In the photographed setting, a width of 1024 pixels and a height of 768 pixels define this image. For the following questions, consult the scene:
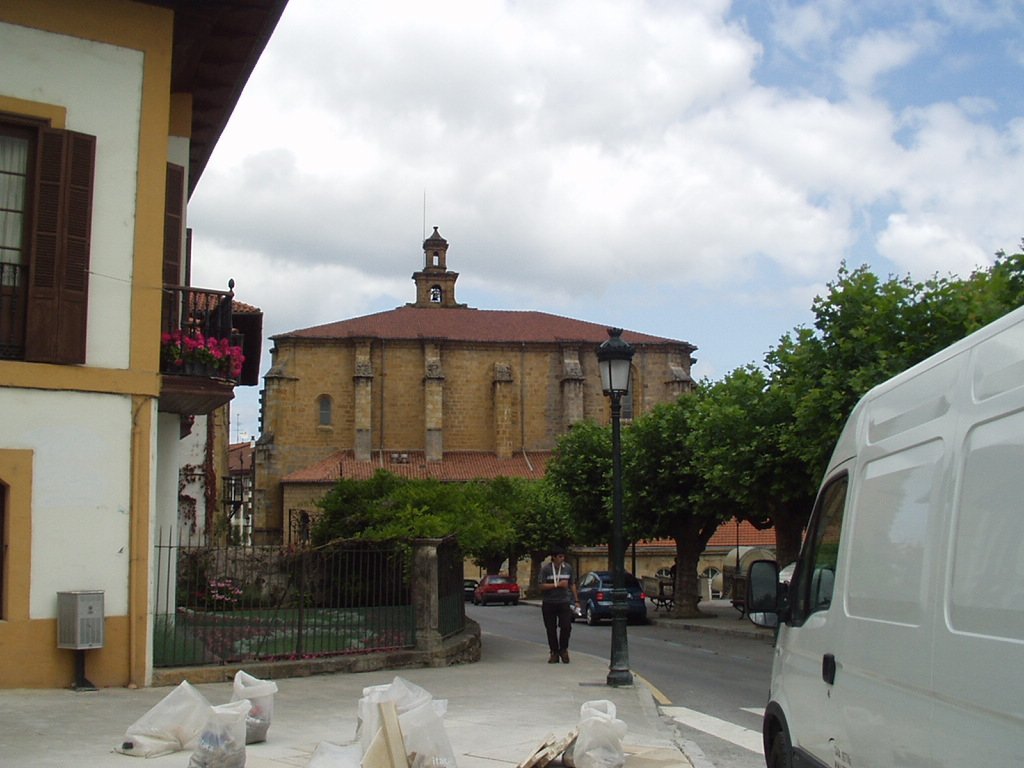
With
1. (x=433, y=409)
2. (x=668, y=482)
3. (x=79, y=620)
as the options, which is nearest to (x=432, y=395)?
(x=433, y=409)

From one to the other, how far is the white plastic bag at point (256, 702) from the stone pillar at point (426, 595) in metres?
6.58

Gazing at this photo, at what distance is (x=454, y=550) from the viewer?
60.4 ft

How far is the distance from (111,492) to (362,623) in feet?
14.1

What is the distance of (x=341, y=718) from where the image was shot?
34.5 feet

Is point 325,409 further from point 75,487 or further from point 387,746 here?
point 387,746

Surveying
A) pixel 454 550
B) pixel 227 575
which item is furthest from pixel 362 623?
pixel 454 550

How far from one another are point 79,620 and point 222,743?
4.83m

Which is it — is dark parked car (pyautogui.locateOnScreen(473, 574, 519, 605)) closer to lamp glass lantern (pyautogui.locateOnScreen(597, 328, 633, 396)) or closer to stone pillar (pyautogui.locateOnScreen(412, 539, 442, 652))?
stone pillar (pyautogui.locateOnScreen(412, 539, 442, 652))

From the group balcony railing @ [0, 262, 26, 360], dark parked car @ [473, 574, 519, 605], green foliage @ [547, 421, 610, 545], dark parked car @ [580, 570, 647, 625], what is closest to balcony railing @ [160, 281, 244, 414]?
balcony railing @ [0, 262, 26, 360]

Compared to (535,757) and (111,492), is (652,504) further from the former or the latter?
(535,757)

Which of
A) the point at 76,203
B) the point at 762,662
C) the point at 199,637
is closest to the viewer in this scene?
the point at 76,203

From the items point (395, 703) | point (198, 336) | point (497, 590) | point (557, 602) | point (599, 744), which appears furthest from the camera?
point (497, 590)

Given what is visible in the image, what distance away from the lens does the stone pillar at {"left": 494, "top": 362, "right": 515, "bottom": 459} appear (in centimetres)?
7025

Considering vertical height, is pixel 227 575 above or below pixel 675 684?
above
